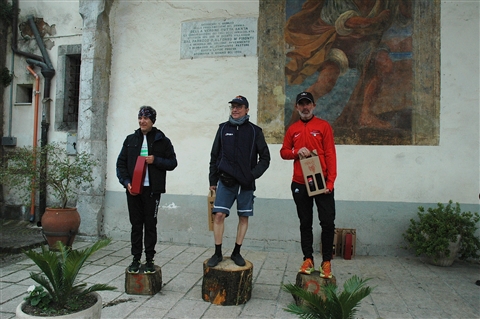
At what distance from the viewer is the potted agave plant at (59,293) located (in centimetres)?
246

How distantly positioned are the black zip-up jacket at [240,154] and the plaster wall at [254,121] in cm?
213

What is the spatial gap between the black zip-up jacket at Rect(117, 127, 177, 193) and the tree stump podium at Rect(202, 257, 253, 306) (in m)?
1.08

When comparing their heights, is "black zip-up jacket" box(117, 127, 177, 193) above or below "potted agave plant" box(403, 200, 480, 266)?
above

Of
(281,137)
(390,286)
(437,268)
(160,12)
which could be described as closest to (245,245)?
(281,137)

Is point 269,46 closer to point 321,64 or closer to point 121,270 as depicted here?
point 321,64

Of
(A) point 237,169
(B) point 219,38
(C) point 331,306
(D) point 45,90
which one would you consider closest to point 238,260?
(A) point 237,169

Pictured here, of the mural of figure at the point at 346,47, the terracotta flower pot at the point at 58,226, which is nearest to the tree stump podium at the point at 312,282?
the mural of figure at the point at 346,47

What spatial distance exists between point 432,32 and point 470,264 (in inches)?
137

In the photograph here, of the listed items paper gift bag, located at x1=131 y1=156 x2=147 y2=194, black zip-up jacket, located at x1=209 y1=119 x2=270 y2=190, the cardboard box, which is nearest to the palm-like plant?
paper gift bag, located at x1=131 y1=156 x2=147 y2=194

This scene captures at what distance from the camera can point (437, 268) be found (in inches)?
207

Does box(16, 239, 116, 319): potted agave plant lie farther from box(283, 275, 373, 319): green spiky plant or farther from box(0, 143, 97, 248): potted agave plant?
box(0, 143, 97, 248): potted agave plant

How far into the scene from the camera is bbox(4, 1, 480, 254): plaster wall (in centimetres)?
567

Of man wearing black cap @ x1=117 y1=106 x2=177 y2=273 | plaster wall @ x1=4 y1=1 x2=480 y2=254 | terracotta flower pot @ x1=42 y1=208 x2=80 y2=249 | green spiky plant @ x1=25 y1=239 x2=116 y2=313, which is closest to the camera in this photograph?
green spiky plant @ x1=25 y1=239 x2=116 y2=313

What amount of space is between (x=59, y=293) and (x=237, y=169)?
198 cm
